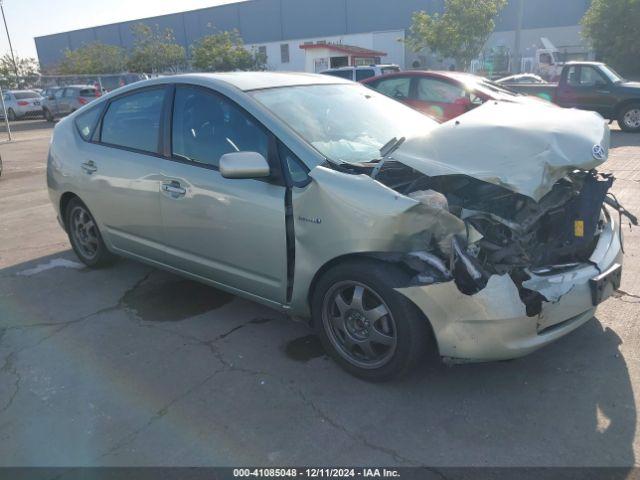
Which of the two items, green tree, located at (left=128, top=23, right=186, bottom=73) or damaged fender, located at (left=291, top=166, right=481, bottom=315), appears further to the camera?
green tree, located at (left=128, top=23, right=186, bottom=73)

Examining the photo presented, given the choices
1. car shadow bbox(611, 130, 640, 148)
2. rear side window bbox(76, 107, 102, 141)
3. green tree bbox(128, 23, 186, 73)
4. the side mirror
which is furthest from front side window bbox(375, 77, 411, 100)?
green tree bbox(128, 23, 186, 73)

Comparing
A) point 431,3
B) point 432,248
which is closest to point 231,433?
point 432,248

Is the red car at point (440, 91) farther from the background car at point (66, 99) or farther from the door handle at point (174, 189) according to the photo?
the background car at point (66, 99)

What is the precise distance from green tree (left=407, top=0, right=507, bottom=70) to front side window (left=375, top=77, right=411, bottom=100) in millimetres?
17194

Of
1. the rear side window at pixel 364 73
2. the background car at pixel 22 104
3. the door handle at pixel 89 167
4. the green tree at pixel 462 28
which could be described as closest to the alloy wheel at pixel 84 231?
the door handle at pixel 89 167

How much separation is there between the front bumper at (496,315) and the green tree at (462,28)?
25368mm

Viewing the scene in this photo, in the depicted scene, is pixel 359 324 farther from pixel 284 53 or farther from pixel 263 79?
pixel 284 53

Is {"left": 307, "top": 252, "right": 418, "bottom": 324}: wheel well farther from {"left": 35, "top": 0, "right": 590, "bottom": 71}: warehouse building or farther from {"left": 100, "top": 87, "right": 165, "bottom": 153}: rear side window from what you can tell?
{"left": 35, "top": 0, "right": 590, "bottom": 71}: warehouse building

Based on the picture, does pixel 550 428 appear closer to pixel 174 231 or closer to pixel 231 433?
pixel 231 433

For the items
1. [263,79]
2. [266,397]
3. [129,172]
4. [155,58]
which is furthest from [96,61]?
[266,397]

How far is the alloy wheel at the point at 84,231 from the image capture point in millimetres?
4941

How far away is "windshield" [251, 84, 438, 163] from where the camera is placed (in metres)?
3.45

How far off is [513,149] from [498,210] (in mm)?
357

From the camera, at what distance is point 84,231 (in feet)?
16.6
